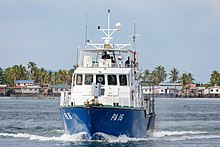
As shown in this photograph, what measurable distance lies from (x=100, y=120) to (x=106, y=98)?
104 inches

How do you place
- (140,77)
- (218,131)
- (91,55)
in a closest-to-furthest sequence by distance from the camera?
(91,55), (140,77), (218,131)

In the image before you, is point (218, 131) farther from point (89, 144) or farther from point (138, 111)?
point (89, 144)

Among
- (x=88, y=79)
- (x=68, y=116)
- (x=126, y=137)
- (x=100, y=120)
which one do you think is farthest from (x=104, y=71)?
(x=126, y=137)

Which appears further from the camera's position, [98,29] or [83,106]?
[98,29]

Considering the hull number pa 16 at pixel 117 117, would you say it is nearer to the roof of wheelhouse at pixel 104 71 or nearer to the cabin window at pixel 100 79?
the cabin window at pixel 100 79

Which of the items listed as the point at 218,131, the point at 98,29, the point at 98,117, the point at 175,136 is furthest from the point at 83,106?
the point at 218,131

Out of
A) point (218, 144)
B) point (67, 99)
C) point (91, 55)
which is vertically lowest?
point (218, 144)

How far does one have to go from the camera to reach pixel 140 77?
4831 centimetres

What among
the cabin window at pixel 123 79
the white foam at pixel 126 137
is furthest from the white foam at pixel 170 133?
the cabin window at pixel 123 79

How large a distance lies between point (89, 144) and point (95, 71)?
219 inches

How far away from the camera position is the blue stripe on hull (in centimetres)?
3881

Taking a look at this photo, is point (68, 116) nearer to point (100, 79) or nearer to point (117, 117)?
point (117, 117)

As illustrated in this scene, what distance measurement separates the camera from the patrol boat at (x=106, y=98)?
39094 millimetres

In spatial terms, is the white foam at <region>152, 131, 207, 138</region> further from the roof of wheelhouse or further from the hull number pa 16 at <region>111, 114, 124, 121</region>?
the hull number pa 16 at <region>111, 114, 124, 121</region>
